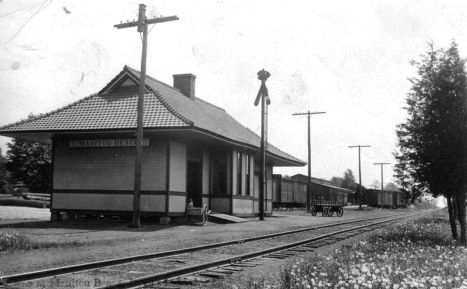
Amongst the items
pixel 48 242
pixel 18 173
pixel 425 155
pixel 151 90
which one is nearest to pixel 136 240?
pixel 48 242

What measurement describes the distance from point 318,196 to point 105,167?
2444 cm

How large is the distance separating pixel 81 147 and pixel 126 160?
228 centimetres

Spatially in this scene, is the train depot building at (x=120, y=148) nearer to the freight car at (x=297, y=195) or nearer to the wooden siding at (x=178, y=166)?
the wooden siding at (x=178, y=166)

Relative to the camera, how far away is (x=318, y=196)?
41.6 m

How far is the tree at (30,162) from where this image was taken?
6638cm

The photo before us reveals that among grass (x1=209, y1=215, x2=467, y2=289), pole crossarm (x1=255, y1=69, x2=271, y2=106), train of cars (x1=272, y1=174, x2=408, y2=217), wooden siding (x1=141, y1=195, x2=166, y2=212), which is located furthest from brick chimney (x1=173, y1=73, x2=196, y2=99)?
grass (x1=209, y1=215, x2=467, y2=289)

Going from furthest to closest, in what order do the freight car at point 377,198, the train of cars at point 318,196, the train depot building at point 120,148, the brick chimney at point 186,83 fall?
1. the freight car at point 377,198
2. the train of cars at point 318,196
3. the brick chimney at point 186,83
4. the train depot building at point 120,148

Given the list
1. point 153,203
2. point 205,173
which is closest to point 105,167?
point 153,203

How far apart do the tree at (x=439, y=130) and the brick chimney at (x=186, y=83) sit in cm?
1596

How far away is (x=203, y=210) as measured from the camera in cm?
2052

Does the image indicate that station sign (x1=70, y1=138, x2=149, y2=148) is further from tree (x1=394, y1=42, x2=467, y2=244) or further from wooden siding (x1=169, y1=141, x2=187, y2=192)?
tree (x1=394, y1=42, x2=467, y2=244)

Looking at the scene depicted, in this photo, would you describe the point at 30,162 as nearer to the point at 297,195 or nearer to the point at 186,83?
the point at 297,195

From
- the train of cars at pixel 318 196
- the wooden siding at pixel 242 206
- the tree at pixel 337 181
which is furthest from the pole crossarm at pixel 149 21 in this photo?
the tree at pixel 337 181

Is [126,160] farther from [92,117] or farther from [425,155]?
[425,155]
